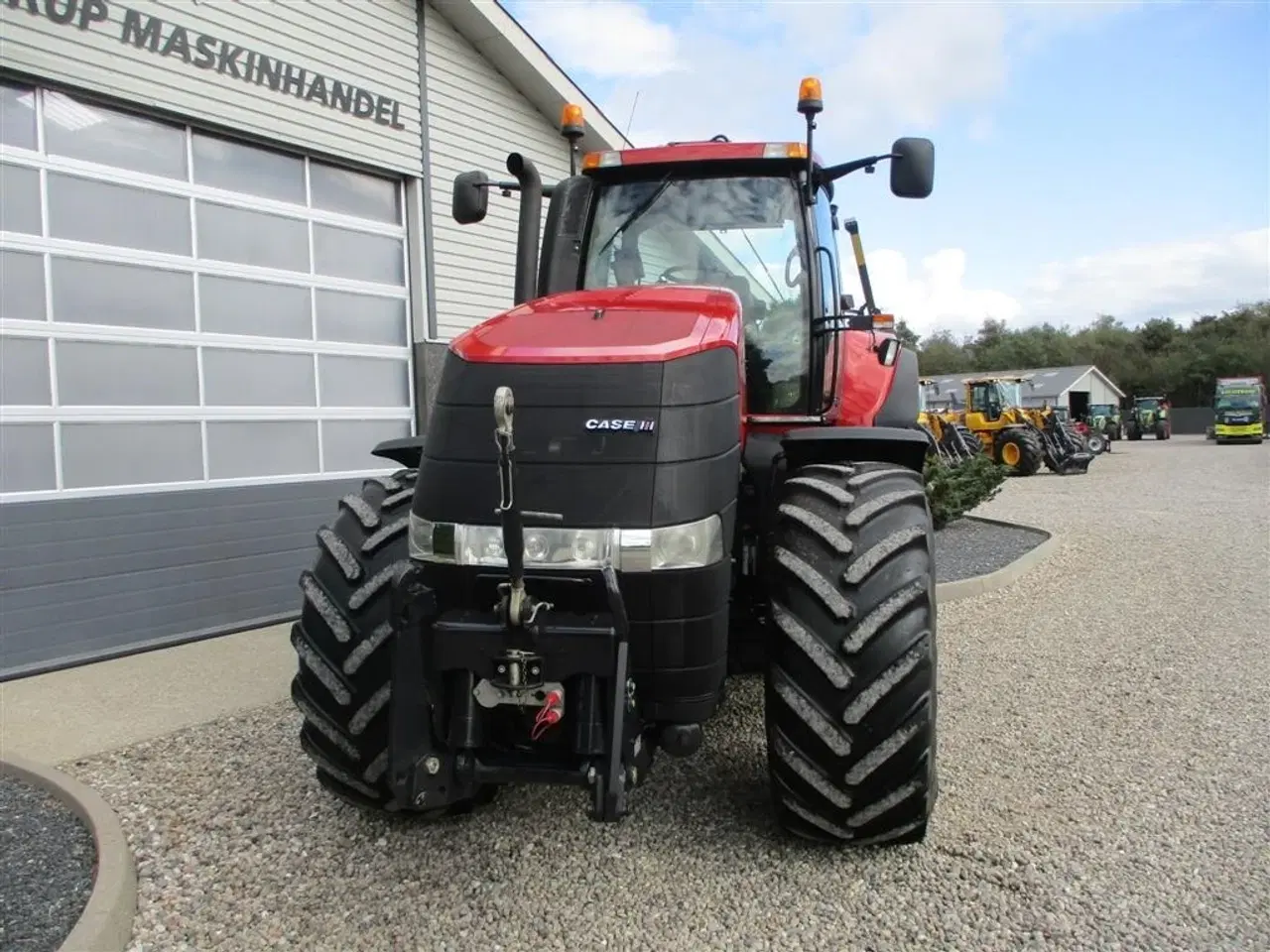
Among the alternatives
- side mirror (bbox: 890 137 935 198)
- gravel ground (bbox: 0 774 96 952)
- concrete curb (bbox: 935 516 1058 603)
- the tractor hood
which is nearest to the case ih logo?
the tractor hood

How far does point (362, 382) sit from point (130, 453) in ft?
6.53

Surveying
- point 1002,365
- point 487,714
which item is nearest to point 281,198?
point 487,714

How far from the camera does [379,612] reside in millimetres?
3033

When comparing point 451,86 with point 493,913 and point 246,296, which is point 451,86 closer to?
point 246,296

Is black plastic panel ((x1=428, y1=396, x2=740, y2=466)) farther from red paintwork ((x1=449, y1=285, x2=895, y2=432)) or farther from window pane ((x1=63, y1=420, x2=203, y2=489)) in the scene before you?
window pane ((x1=63, y1=420, x2=203, y2=489))

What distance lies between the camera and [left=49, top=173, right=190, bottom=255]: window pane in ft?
18.8

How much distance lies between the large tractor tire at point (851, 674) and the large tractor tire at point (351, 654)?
1.22m

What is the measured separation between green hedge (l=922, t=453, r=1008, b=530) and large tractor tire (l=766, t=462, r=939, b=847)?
21.4 ft

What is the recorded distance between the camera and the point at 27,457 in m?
5.56

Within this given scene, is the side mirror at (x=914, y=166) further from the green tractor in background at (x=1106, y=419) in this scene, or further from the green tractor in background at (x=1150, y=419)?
the green tractor in background at (x=1150, y=419)

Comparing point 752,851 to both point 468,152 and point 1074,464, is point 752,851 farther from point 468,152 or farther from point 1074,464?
point 1074,464

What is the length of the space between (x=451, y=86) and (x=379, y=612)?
21.5 ft

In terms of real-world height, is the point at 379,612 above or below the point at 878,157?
below

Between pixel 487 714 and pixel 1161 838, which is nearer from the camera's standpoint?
pixel 487 714
